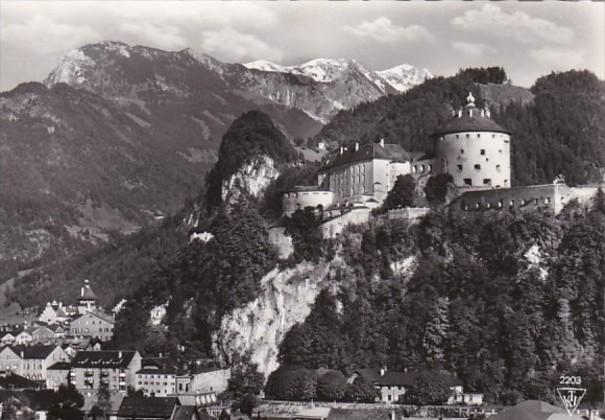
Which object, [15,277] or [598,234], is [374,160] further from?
[15,277]

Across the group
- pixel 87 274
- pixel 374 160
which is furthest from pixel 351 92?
pixel 374 160

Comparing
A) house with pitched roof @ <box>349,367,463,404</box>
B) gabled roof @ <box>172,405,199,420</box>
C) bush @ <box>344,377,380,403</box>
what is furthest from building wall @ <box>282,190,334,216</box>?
gabled roof @ <box>172,405,199,420</box>

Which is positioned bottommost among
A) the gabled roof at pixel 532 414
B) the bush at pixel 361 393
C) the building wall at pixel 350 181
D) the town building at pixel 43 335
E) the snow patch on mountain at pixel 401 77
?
the gabled roof at pixel 532 414

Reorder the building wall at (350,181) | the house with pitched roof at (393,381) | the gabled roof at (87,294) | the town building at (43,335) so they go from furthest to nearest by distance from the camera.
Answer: the gabled roof at (87,294) → the town building at (43,335) → the building wall at (350,181) → the house with pitched roof at (393,381)

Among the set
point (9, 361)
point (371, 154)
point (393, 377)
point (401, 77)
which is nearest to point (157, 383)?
point (393, 377)

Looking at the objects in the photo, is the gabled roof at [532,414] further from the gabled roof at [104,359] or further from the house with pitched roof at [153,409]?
the gabled roof at [104,359]

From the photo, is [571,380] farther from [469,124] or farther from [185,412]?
[185,412]

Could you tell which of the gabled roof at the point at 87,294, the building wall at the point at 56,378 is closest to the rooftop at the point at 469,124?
the building wall at the point at 56,378
